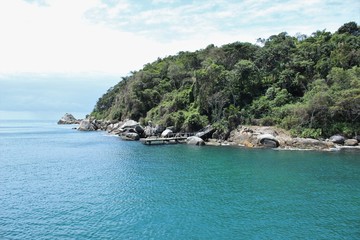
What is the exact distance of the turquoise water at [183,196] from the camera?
72.9 feet

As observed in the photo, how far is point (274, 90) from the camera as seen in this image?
6900cm

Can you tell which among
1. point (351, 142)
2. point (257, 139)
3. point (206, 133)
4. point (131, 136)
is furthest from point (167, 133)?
point (351, 142)

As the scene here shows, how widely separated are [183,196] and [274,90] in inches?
1837

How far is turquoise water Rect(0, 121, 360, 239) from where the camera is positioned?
22234 millimetres

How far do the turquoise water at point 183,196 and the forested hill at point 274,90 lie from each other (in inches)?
421

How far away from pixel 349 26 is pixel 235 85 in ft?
144

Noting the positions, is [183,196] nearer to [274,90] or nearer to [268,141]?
[268,141]

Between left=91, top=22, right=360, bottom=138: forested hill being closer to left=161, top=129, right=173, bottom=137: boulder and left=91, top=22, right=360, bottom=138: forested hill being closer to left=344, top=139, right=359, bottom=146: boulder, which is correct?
left=344, top=139, right=359, bottom=146: boulder

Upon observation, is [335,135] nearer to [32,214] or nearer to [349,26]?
[349,26]

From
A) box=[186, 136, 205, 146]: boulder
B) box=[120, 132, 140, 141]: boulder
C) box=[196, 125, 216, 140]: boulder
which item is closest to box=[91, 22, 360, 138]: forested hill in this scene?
box=[196, 125, 216, 140]: boulder

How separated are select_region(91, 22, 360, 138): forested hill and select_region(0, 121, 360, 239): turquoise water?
10.7 meters

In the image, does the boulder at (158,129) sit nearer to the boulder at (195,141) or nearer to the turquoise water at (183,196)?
the boulder at (195,141)

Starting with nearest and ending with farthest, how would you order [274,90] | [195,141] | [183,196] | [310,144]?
1. [183,196]
2. [310,144]
3. [195,141]
4. [274,90]

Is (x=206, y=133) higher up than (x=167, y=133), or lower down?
higher up
